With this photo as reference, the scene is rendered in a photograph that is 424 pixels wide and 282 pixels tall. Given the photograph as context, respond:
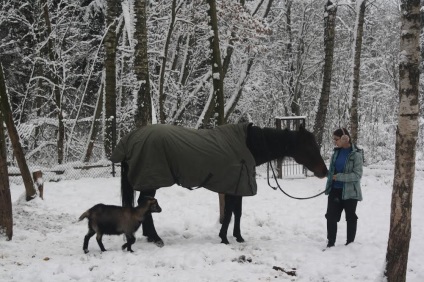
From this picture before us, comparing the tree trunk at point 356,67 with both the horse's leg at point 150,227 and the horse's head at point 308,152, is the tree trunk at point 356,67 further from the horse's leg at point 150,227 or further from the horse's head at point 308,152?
the horse's leg at point 150,227

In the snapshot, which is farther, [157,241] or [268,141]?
[268,141]

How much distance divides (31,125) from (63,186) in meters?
3.62

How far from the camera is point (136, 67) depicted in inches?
348

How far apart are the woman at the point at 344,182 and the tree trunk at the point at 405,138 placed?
4.97ft

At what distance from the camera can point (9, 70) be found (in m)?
15.6

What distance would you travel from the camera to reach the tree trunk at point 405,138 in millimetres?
4105

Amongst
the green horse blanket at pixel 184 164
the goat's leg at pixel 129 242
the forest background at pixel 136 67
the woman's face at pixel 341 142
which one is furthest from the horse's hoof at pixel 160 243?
the forest background at pixel 136 67

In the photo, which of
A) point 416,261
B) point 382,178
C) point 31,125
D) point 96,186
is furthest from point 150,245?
point 382,178

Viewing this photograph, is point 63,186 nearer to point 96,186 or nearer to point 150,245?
point 96,186

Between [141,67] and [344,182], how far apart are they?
189 inches

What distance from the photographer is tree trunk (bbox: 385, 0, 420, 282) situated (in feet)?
13.5

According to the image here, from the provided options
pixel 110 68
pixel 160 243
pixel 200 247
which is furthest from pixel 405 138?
pixel 110 68

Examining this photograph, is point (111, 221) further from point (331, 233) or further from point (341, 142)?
point (341, 142)

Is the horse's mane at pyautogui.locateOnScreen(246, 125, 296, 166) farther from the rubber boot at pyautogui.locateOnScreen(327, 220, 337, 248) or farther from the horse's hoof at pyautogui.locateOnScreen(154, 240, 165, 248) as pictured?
the horse's hoof at pyautogui.locateOnScreen(154, 240, 165, 248)
